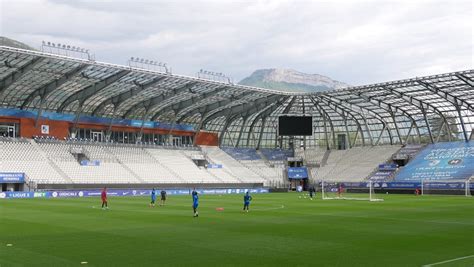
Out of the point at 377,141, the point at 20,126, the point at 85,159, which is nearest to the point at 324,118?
the point at 377,141

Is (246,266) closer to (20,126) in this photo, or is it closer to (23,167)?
(23,167)

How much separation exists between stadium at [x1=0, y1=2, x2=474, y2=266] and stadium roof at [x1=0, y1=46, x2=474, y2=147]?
23cm

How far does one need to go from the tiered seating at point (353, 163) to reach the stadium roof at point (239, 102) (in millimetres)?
2175

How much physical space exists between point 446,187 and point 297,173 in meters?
30.6

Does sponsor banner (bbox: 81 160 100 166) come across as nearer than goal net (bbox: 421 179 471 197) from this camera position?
No

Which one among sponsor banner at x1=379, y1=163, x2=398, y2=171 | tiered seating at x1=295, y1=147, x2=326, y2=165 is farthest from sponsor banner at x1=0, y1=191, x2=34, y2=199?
sponsor banner at x1=379, y1=163, x2=398, y2=171

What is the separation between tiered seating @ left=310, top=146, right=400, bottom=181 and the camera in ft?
301

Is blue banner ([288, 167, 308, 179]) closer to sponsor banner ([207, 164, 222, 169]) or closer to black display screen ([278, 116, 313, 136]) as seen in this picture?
sponsor banner ([207, 164, 222, 169])

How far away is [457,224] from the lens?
28703mm

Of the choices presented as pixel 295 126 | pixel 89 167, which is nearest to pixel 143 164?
pixel 89 167

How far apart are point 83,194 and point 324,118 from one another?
153 feet

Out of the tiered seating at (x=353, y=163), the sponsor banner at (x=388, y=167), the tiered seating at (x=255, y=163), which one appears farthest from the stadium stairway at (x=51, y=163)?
the sponsor banner at (x=388, y=167)

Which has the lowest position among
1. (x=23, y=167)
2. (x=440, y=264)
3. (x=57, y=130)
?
(x=440, y=264)

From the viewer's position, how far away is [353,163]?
3757 inches
